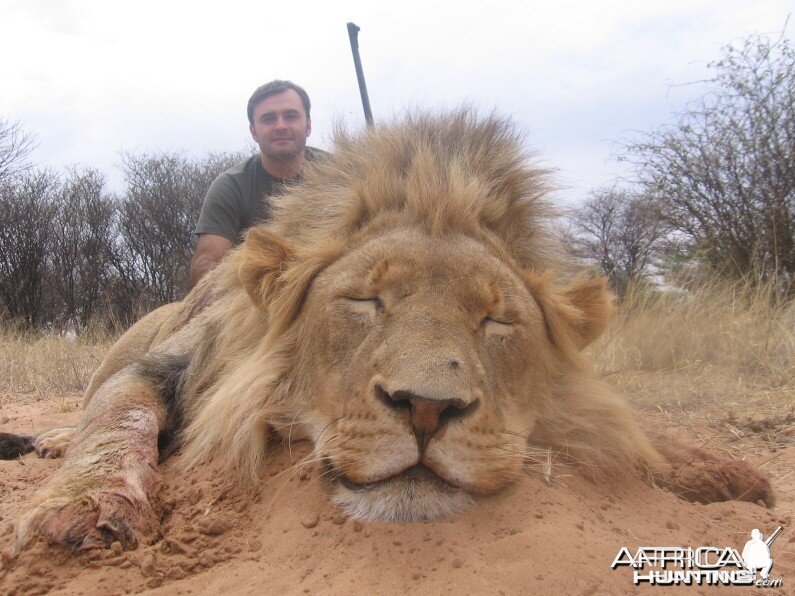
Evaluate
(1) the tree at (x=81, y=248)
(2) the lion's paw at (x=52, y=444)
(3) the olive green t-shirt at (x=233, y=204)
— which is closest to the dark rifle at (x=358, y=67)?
(3) the olive green t-shirt at (x=233, y=204)

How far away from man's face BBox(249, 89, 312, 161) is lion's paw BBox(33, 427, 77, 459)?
3186 millimetres

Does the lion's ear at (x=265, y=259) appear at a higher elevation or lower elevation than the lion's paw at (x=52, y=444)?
higher

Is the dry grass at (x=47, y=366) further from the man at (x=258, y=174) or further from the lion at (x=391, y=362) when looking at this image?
the lion at (x=391, y=362)

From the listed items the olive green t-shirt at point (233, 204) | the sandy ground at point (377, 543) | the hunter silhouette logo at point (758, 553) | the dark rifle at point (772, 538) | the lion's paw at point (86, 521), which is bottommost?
the dark rifle at point (772, 538)

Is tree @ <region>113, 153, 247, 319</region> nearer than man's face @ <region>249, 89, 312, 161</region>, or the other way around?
man's face @ <region>249, 89, 312, 161</region>

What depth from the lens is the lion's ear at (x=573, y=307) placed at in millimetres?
2682

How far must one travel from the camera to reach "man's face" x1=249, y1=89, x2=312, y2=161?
622 centimetres

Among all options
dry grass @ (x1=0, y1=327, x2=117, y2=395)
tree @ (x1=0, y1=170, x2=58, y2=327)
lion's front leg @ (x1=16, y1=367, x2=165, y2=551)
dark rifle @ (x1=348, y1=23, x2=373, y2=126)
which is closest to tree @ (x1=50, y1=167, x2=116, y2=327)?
tree @ (x1=0, y1=170, x2=58, y2=327)

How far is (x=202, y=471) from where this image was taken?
2.54m

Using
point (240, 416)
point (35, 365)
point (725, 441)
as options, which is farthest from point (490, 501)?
point (35, 365)

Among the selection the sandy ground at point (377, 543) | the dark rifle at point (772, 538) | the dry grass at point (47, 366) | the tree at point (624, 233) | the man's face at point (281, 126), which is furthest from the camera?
the tree at point (624, 233)

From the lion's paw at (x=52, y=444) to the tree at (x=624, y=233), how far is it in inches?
308

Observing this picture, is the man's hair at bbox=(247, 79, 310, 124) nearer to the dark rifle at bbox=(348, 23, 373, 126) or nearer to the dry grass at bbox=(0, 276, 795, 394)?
the dark rifle at bbox=(348, 23, 373, 126)

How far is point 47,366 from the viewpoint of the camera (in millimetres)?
7711
